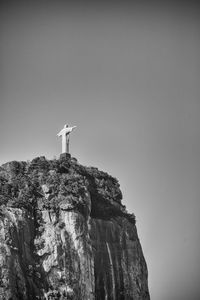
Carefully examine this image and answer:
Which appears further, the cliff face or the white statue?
the white statue

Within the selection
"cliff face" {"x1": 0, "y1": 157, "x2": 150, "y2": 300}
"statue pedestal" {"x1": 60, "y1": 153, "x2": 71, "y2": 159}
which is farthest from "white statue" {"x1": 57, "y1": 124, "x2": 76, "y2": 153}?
"cliff face" {"x1": 0, "y1": 157, "x2": 150, "y2": 300}

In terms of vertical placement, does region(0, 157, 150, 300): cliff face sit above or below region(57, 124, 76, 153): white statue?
below

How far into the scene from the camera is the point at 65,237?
4875 centimetres

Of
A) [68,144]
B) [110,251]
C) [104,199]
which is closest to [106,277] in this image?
[110,251]

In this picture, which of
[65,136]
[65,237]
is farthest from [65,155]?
[65,237]

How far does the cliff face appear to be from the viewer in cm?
4700

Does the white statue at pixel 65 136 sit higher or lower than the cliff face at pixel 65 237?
higher

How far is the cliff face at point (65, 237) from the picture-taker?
47.0 m

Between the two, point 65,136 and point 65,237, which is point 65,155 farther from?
point 65,237

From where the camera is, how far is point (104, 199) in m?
54.4

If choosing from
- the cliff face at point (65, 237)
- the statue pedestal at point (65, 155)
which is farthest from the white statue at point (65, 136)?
the cliff face at point (65, 237)

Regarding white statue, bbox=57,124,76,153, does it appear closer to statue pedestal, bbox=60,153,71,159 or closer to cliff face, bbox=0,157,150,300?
statue pedestal, bbox=60,153,71,159

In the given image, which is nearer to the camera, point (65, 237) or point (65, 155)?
point (65, 237)

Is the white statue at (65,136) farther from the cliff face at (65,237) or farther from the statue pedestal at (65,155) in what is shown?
the cliff face at (65,237)
